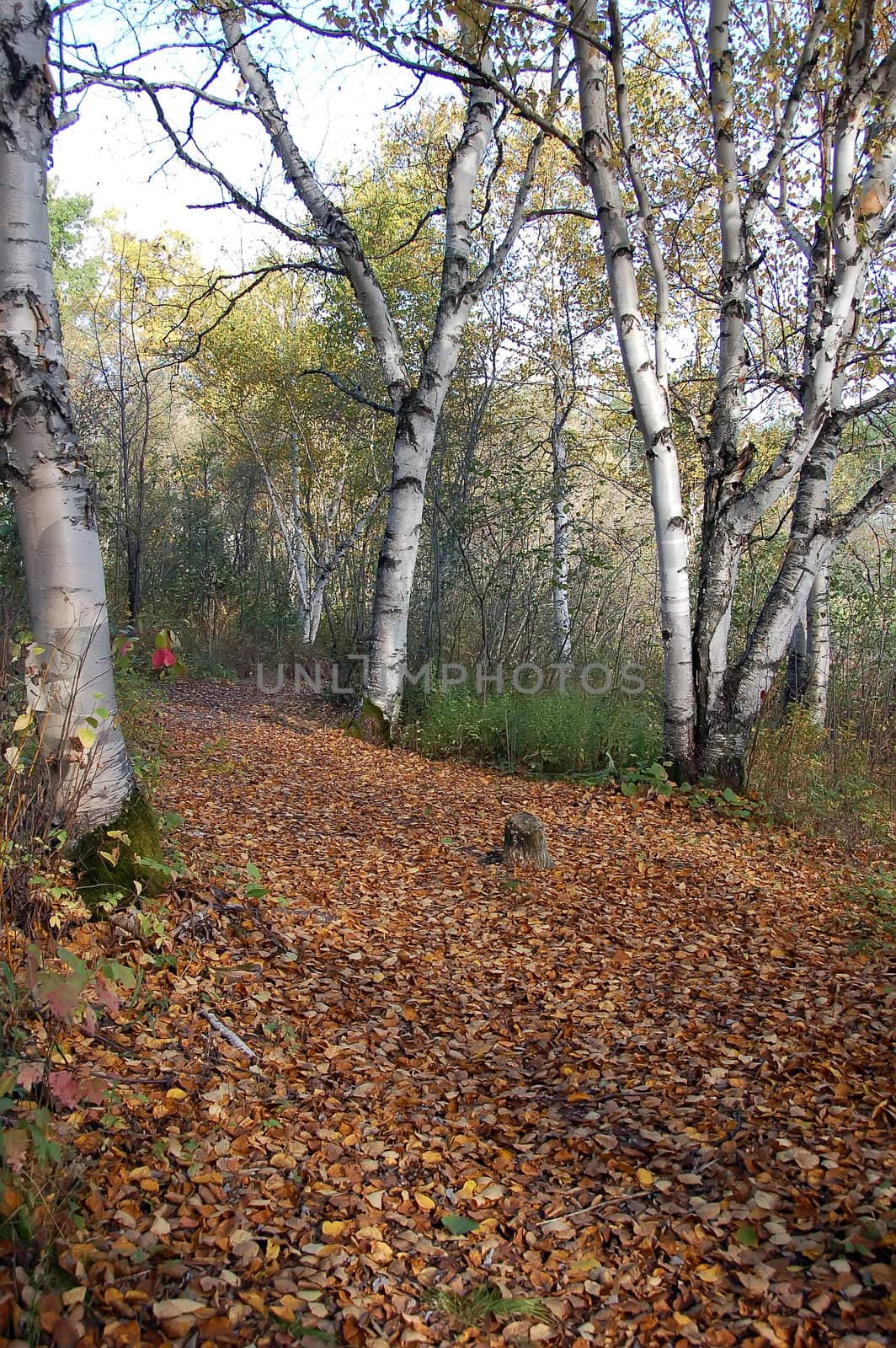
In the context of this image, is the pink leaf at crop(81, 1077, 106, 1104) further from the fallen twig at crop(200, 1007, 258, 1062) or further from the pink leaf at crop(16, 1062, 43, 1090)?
the fallen twig at crop(200, 1007, 258, 1062)

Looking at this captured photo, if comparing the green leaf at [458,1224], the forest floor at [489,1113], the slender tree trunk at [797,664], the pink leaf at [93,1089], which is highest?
the slender tree trunk at [797,664]

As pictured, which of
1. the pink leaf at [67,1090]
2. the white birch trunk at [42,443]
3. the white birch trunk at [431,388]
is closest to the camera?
the pink leaf at [67,1090]

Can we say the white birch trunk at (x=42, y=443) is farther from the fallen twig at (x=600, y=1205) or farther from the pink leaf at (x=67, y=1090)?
the fallen twig at (x=600, y=1205)

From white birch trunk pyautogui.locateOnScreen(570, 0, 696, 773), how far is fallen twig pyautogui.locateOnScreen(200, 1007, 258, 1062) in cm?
440

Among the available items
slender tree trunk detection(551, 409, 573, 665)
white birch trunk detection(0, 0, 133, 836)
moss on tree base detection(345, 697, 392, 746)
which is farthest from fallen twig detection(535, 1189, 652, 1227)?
slender tree trunk detection(551, 409, 573, 665)

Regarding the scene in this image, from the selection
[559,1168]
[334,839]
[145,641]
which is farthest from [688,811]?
[145,641]

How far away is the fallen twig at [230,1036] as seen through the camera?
9.16 ft

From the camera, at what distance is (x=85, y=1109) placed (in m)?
2.30

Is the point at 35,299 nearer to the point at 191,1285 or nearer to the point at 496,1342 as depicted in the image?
the point at 191,1285

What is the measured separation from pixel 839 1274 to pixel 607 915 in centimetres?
236

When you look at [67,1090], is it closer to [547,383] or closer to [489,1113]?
[489,1113]

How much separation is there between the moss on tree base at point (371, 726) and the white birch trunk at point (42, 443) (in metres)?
4.88

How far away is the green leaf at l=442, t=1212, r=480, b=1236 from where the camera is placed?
2.16 metres

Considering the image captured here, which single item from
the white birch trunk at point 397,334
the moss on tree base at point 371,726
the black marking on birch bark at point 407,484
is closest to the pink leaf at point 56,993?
the moss on tree base at point 371,726
